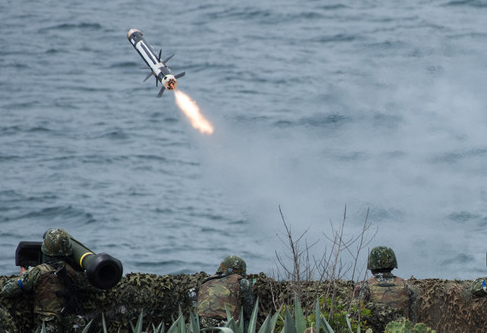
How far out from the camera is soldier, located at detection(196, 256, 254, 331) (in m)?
14.9

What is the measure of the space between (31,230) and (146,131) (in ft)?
44.2

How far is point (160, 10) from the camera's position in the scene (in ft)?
257

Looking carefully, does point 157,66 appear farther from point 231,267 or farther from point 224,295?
point 224,295

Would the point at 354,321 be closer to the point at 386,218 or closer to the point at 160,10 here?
the point at 386,218

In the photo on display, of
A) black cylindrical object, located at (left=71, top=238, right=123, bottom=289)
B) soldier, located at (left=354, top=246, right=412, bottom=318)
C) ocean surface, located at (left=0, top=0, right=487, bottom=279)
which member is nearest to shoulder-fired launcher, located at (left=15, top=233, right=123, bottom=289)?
black cylindrical object, located at (left=71, top=238, right=123, bottom=289)

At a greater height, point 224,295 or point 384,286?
point 224,295

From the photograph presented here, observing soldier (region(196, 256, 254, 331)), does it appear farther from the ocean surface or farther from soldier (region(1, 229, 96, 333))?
the ocean surface

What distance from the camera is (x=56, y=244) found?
14984mm

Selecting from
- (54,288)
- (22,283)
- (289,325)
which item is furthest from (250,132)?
(289,325)

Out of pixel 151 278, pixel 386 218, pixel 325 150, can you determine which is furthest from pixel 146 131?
pixel 151 278

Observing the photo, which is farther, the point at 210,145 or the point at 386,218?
the point at 210,145

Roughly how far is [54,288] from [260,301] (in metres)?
3.01

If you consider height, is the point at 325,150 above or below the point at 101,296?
below

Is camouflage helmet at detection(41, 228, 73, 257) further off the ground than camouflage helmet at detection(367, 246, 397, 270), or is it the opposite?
camouflage helmet at detection(41, 228, 73, 257)
